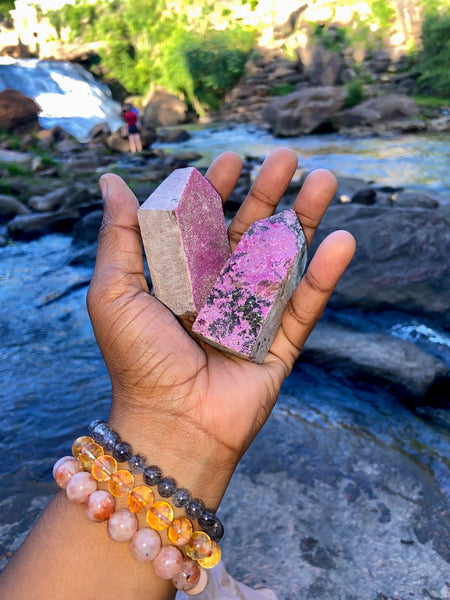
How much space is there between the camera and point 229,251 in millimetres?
2234

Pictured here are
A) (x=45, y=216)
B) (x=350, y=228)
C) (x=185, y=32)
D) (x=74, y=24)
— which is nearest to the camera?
(x=350, y=228)

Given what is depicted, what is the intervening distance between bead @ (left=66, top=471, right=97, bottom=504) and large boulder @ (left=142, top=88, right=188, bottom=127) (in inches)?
816

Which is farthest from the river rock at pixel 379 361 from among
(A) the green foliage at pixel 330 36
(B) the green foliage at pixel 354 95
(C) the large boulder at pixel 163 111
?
(A) the green foliage at pixel 330 36

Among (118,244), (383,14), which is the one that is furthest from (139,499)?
(383,14)

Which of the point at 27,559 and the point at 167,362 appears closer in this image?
the point at 27,559

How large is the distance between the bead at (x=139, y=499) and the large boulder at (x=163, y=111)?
20751 millimetres

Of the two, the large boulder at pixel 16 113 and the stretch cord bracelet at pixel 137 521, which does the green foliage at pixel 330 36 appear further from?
the stretch cord bracelet at pixel 137 521

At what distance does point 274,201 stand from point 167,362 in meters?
0.99

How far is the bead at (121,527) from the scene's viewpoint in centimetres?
136

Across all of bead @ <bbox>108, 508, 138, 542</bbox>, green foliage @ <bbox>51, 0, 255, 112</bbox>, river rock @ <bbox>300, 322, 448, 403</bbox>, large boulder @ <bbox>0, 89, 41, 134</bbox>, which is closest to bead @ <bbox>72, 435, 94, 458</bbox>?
bead @ <bbox>108, 508, 138, 542</bbox>

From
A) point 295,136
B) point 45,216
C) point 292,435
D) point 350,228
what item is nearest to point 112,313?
point 292,435

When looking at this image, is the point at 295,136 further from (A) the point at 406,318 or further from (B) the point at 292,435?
(B) the point at 292,435

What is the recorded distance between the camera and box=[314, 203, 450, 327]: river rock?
3510 mm

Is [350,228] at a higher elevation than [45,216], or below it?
higher
